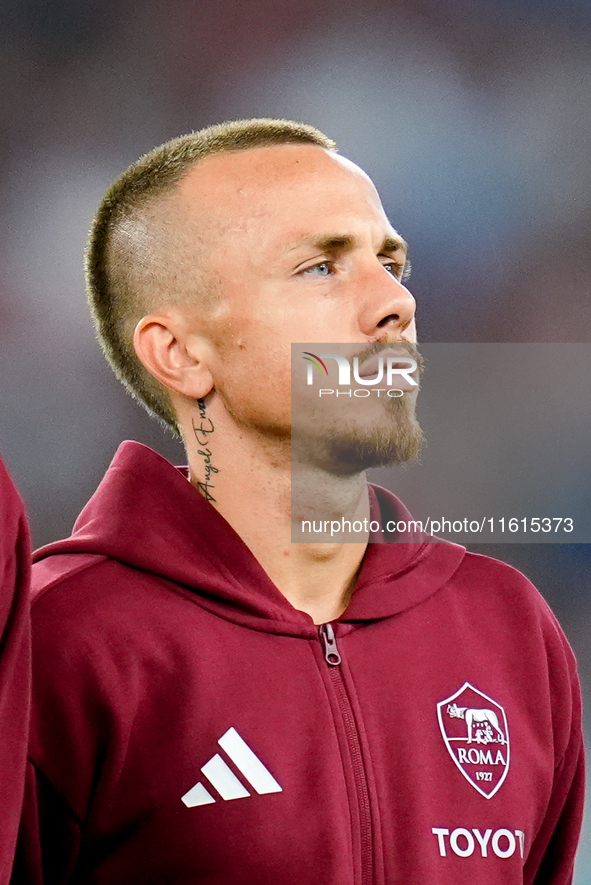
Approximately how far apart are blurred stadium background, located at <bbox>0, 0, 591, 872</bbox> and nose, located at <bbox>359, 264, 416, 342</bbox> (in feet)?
4.26

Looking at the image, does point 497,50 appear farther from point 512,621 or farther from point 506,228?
point 512,621

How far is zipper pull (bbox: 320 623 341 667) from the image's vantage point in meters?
1.45

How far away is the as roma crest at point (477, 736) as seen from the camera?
1472 millimetres

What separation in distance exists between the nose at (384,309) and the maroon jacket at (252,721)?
0.33 metres

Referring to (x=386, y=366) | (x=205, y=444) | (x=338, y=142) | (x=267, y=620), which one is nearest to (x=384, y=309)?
(x=386, y=366)

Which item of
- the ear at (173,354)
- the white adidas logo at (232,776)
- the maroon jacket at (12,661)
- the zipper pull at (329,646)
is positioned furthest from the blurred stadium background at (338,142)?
the maroon jacket at (12,661)

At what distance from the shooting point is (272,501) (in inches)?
62.4

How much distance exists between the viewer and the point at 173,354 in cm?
165

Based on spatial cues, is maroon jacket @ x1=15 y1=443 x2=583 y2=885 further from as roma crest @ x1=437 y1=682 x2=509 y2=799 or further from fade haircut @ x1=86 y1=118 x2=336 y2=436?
fade haircut @ x1=86 y1=118 x2=336 y2=436

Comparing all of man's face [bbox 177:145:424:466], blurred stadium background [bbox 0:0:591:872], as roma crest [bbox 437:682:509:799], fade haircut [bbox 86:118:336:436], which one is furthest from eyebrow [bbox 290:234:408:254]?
blurred stadium background [bbox 0:0:591:872]

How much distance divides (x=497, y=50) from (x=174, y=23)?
917mm

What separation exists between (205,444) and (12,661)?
0.55m

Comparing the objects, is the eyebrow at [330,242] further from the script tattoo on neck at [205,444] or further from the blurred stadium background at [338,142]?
the blurred stadium background at [338,142]

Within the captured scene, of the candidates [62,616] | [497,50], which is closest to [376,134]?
[497,50]
